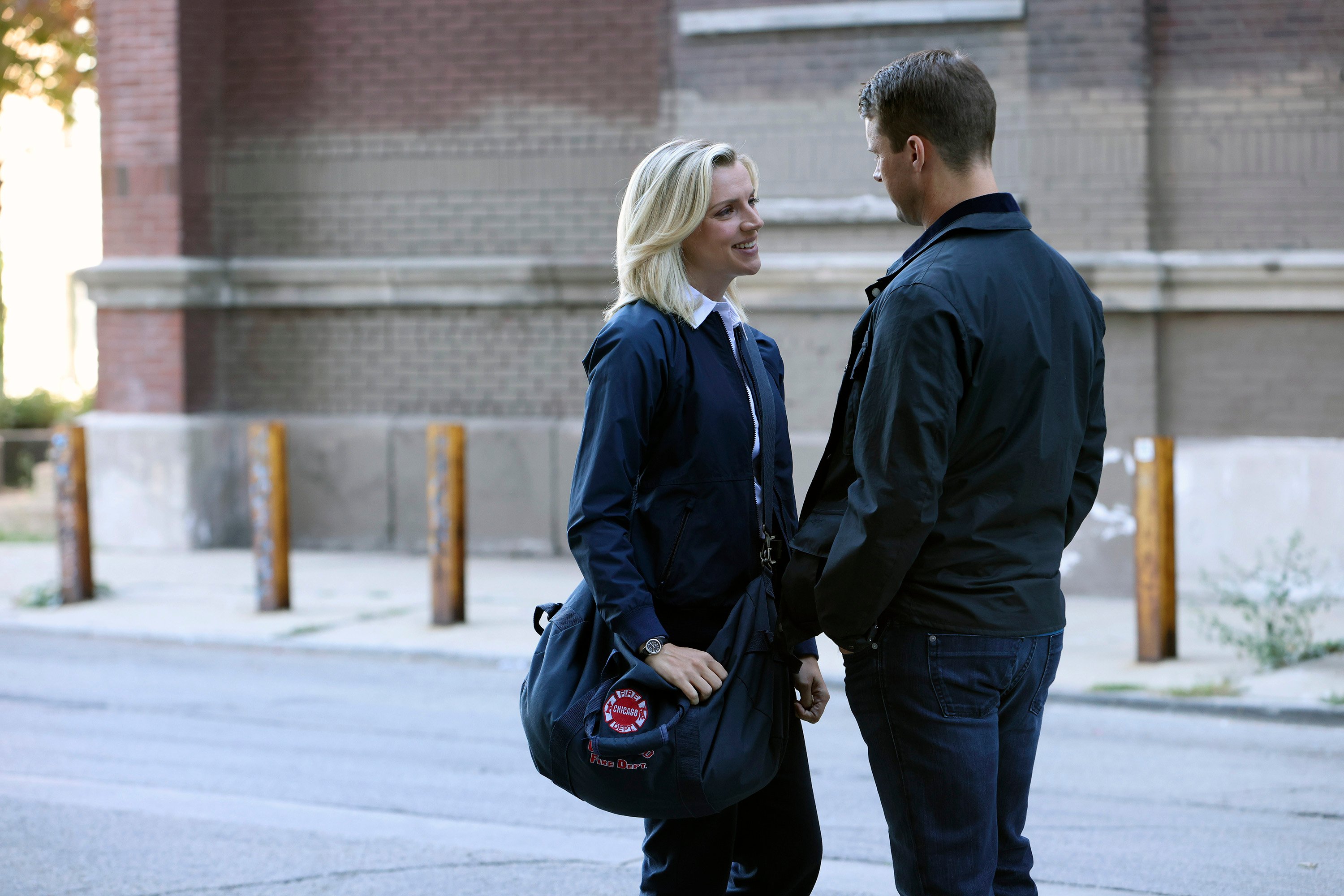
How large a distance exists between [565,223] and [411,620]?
409 cm

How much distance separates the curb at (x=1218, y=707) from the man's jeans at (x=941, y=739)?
476 cm

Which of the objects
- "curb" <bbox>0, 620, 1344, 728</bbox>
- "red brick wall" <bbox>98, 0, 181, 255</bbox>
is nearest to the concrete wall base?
"red brick wall" <bbox>98, 0, 181, 255</bbox>

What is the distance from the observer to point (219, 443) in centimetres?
1254

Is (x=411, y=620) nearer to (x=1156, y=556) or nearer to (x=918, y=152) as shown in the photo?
(x=1156, y=556)

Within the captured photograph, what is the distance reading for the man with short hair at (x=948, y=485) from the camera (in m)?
2.46

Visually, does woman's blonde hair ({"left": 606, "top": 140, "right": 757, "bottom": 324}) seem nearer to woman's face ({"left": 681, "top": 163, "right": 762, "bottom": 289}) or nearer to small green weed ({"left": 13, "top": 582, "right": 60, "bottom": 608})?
woman's face ({"left": 681, "top": 163, "right": 762, "bottom": 289})

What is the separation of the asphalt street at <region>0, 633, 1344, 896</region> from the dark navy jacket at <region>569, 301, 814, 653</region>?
179cm

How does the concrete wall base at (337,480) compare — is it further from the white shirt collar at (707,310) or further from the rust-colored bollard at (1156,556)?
the white shirt collar at (707,310)

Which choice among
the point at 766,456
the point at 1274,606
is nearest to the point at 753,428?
the point at 766,456

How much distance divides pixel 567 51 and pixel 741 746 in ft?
32.9

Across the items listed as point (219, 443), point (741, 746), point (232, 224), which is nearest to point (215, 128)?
point (232, 224)

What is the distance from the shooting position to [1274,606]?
9.32 m

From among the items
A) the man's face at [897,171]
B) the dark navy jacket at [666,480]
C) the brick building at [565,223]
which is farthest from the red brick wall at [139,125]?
the man's face at [897,171]

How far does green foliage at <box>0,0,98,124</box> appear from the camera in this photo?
62.7ft
